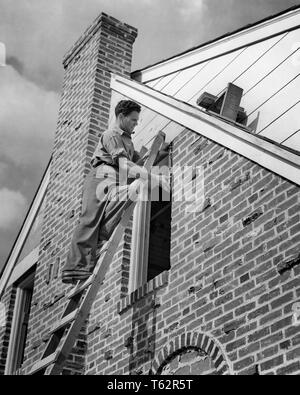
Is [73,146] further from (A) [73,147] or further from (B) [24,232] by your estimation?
(B) [24,232]

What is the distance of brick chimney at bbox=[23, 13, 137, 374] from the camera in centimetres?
845

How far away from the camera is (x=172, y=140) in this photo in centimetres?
780

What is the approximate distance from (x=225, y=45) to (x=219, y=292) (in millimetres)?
3351

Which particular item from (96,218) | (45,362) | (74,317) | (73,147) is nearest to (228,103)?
(96,218)

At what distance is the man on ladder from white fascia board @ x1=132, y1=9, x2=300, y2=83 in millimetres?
1327

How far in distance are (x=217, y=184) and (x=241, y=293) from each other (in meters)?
1.29

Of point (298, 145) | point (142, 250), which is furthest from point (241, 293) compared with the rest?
point (142, 250)

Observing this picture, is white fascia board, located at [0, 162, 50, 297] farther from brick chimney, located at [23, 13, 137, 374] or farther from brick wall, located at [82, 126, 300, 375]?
brick wall, located at [82, 126, 300, 375]

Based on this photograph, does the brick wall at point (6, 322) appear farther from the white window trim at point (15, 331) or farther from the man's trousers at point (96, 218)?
the man's trousers at point (96, 218)

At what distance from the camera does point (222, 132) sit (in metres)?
6.76

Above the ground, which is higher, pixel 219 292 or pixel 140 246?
pixel 140 246

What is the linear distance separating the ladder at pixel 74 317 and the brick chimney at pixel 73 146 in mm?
1040

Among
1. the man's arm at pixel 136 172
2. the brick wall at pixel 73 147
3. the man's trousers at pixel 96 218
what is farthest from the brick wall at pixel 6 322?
the man's arm at pixel 136 172
